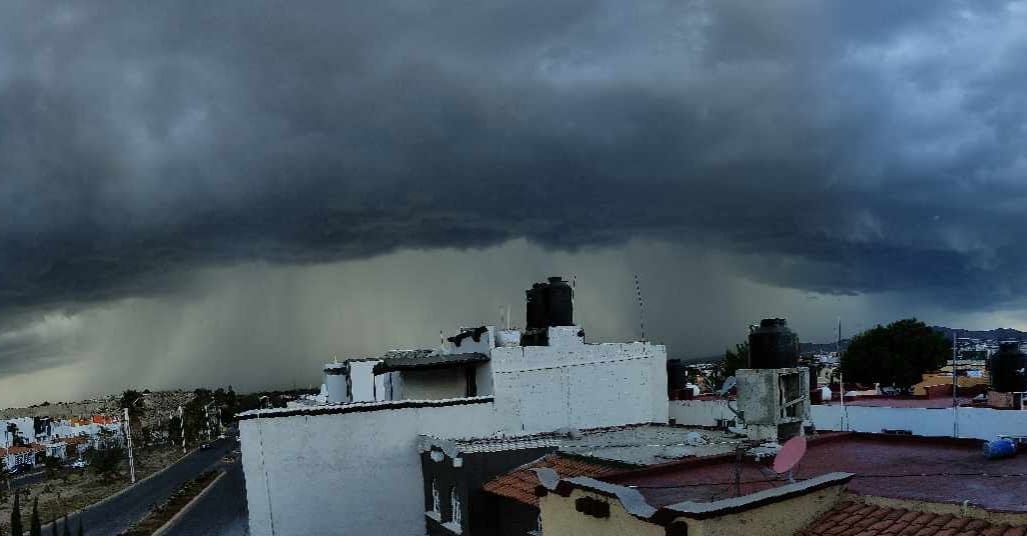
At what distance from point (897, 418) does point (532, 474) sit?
16.6 meters

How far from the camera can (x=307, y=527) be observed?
26797 millimetres

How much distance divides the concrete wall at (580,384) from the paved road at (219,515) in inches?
967

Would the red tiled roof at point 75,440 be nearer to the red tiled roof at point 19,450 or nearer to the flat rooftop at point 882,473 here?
the red tiled roof at point 19,450

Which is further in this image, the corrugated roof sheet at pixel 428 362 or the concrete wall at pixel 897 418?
the corrugated roof sheet at pixel 428 362

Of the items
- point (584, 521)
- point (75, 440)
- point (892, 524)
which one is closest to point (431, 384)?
point (584, 521)

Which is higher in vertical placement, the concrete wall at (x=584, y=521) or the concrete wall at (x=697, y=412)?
the concrete wall at (x=584, y=521)

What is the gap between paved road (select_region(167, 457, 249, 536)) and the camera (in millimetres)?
55000

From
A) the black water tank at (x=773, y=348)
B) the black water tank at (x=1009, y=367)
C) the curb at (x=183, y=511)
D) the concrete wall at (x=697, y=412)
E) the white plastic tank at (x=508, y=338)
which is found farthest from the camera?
the curb at (x=183, y=511)

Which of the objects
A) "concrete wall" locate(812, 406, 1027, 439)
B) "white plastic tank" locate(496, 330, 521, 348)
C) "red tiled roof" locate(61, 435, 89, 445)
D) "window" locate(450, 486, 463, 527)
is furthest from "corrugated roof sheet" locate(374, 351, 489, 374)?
"red tiled roof" locate(61, 435, 89, 445)

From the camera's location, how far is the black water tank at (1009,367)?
24266 millimetres

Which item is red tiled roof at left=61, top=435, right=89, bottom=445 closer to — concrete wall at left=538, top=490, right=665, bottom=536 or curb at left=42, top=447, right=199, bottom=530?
curb at left=42, top=447, right=199, bottom=530

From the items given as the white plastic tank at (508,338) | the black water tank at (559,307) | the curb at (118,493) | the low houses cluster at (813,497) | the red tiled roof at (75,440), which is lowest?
the red tiled roof at (75,440)

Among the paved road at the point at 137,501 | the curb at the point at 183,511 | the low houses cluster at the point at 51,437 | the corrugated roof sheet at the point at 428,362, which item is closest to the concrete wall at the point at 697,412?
the corrugated roof sheet at the point at 428,362

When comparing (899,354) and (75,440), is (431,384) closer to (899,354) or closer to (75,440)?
(899,354)
